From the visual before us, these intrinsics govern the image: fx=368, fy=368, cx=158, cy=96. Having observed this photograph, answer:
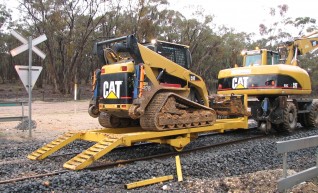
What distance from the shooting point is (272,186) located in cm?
628

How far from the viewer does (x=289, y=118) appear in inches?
497

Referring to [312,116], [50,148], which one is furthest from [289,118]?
[50,148]

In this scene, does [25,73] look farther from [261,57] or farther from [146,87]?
[261,57]

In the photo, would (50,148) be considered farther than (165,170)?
Yes

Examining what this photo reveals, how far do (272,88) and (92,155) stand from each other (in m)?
7.07

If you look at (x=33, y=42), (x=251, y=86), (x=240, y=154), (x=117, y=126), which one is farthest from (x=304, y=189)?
(x=33, y=42)

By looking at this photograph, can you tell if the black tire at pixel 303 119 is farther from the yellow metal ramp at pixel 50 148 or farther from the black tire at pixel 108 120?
the yellow metal ramp at pixel 50 148

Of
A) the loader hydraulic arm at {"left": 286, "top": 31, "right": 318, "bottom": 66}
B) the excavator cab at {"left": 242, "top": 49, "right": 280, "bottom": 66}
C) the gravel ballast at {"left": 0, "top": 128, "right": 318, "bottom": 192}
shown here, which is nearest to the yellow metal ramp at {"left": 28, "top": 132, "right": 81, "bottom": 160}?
the gravel ballast at {"left": 0, "top": 128, "right": 318, "bottom": 192}

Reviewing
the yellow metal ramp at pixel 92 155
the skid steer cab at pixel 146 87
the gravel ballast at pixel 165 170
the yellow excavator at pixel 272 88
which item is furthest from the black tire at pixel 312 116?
the yellow metal ramp at pixel 92 155

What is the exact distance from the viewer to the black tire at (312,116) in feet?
46.1

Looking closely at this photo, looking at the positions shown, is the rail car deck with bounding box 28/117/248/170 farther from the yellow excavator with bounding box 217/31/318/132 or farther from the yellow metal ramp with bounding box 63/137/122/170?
the yellow excavator with bounding box 217/31/318/132

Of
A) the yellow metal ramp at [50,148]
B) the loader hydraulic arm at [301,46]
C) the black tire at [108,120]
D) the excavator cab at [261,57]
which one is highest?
the loader hydraulic arm at [301,46]

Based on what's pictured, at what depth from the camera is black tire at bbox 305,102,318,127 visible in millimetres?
14062

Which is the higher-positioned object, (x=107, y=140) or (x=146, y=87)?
(x=146, y=87)
